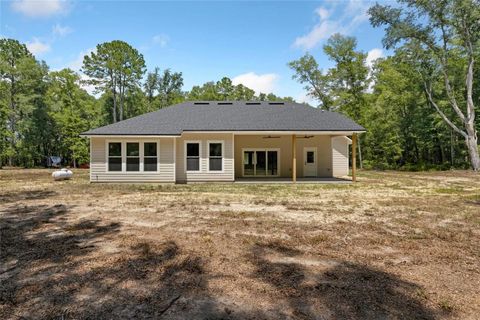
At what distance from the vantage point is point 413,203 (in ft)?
30.3

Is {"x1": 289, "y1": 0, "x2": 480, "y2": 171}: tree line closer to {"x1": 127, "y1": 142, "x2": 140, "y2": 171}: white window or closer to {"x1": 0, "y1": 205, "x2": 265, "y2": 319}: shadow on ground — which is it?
{"x1": 127, "y1": 142, "x2": 140, "y2": 171}: white window

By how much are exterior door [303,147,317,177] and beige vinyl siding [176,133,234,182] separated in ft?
19.0

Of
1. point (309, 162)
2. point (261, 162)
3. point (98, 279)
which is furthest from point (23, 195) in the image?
point (309, 162)

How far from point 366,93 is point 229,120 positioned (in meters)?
23.4

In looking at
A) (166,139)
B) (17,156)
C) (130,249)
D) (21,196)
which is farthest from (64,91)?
Result: (130,249)

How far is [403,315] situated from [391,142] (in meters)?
30.5

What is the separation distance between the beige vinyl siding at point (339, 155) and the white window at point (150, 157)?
1176 cm

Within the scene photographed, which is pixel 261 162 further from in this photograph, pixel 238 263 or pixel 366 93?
pixel 366 93

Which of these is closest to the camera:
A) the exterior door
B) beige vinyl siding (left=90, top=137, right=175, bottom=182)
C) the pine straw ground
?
the pine straw ground

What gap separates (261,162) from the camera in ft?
62.3

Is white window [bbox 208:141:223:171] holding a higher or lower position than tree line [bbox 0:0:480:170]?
lower

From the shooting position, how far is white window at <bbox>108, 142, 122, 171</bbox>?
50.1 feet

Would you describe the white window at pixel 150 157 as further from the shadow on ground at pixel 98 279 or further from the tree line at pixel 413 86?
the tree line at pixel 413 86

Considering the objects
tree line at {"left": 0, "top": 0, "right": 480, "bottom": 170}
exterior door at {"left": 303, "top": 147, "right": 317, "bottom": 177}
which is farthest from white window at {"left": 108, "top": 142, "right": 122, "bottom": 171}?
tree line at {"left": 0, "top": 0, "right": 480, "bottom": 170}
